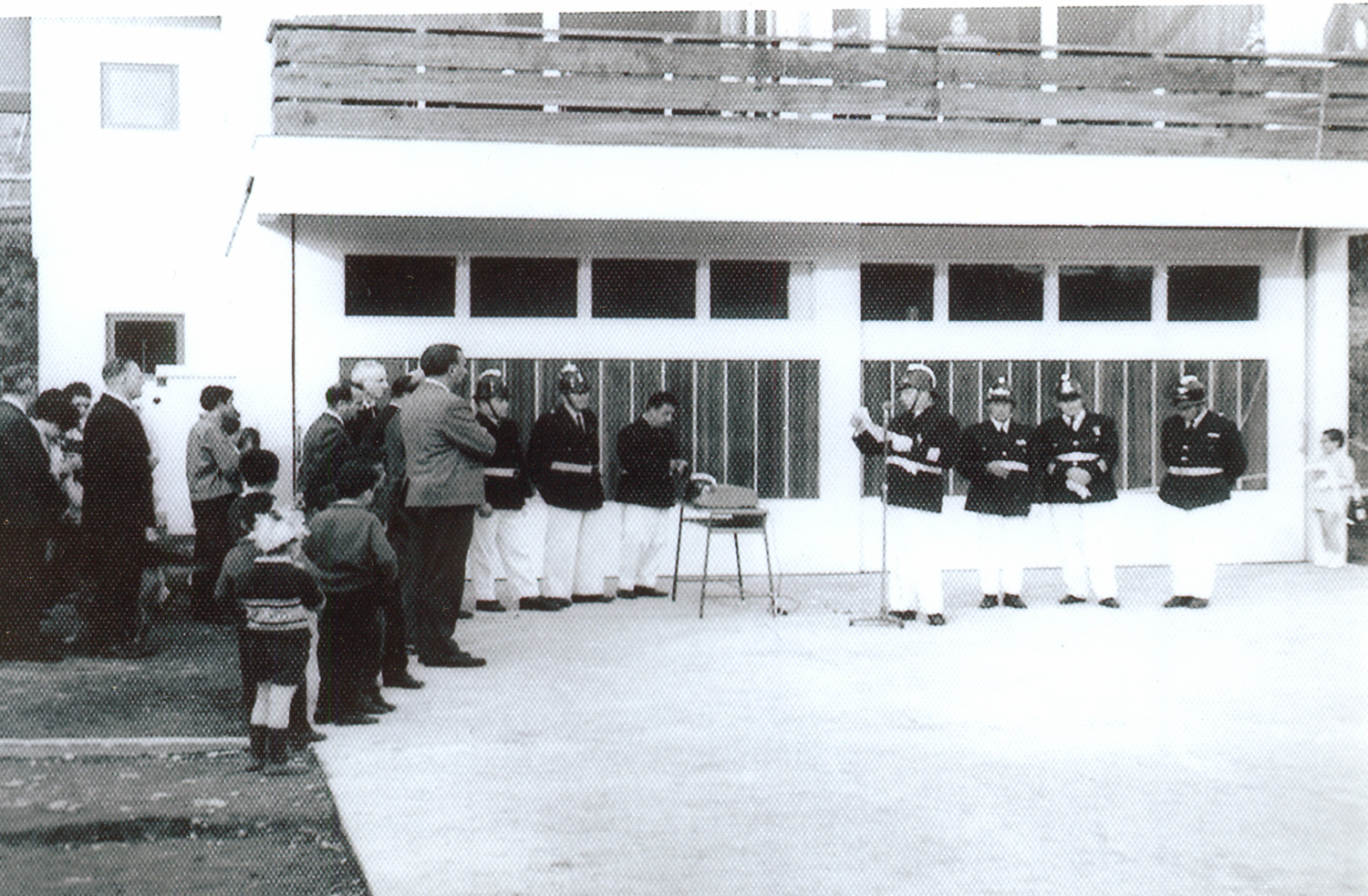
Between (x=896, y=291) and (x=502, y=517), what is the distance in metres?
3.96

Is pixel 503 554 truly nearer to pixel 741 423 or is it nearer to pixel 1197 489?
pixel 741 423

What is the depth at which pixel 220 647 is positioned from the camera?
8.92 m

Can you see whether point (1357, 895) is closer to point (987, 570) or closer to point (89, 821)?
point (89, 821)

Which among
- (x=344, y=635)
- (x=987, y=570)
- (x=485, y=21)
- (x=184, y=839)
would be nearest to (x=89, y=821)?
(x=184, y=839)

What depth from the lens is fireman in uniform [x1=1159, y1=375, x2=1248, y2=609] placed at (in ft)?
34.6

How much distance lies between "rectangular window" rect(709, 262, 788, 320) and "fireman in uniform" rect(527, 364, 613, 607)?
1.80 meters

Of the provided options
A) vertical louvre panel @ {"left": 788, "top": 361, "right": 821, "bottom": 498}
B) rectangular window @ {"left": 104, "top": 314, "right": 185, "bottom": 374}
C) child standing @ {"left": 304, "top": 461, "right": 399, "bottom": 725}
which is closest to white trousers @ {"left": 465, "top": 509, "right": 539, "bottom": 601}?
vertical louvre panel @ {"left": 788, "top": 361, "right": 821, "bottom": 498}

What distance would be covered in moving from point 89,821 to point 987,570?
6731 mm

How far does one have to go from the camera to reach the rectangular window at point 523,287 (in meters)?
11.9

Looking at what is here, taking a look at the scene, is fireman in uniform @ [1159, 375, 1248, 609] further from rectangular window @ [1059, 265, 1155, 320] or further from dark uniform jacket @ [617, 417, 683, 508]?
dark uniform jacket @ [617, 417, 683, 508]

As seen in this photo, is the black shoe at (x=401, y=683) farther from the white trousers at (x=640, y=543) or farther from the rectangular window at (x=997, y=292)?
the rectangular window at (x=997, y=292)

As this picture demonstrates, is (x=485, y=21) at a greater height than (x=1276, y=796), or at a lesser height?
greater

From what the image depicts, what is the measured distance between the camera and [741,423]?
12203 mm

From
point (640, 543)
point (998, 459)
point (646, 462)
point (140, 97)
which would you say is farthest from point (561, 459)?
point (140, 97)
